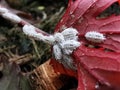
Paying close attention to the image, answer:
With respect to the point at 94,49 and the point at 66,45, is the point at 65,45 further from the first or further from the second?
the point at 94,49

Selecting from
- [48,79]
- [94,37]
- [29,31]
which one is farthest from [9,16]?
[94,37]

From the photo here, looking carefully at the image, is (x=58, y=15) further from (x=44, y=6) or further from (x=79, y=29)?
(x=79, y=29)

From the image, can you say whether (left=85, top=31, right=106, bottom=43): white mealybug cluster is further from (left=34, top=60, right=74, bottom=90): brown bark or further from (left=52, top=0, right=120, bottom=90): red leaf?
(left=34, top=60, right=74, bottom=90): brown bark

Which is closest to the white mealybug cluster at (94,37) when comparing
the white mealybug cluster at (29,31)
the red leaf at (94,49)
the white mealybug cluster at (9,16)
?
the red leaf at (94,49)

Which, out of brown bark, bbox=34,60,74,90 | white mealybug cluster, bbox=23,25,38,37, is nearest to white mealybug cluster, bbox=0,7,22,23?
white mealybug cluster, bbox=23,25,38,37

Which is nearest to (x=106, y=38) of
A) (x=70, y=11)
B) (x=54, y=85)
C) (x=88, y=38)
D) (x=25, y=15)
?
(x=88, y=38)

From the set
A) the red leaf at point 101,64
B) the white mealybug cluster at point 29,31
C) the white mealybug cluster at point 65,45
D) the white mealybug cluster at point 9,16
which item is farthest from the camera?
the white mealybug cluster at point 9,16

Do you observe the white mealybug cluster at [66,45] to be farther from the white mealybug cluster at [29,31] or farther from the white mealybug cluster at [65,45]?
the white mealybug cluster at [29,31]
